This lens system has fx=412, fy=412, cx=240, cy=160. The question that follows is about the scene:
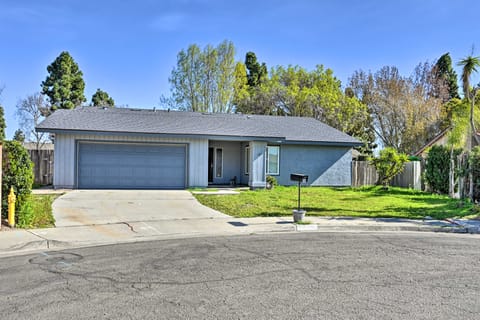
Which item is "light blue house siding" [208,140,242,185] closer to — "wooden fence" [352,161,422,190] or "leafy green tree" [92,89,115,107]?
"wooden fence" [352,161,422,190]

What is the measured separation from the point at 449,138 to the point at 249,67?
99.1 ft

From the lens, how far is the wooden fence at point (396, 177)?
23.1 meters

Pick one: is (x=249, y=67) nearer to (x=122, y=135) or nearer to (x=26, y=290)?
(x=122, y=135)

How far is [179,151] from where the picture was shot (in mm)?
20750

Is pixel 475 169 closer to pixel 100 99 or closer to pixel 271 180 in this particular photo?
pixel 271 180

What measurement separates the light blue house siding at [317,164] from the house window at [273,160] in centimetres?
22

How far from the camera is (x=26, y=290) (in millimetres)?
5355

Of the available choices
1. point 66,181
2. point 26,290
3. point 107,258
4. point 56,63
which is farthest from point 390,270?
point 56,63

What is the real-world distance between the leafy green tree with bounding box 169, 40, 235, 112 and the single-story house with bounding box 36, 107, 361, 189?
1569cm

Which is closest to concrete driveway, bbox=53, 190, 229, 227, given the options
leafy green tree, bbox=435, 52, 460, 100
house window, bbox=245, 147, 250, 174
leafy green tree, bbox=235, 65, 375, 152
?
house window, bbox=245, 147, 250, 174

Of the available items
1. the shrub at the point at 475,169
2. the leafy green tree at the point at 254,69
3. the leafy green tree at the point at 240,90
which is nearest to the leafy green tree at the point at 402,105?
the leafy green tree at the point at 254,69

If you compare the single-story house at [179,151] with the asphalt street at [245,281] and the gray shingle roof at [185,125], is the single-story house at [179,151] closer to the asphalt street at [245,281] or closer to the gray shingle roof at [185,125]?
the gray shingle roof at [185,125]

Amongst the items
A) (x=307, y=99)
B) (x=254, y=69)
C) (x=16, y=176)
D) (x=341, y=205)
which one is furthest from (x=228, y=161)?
(x=254, y=69)

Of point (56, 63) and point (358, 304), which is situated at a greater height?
point (56, 63)
